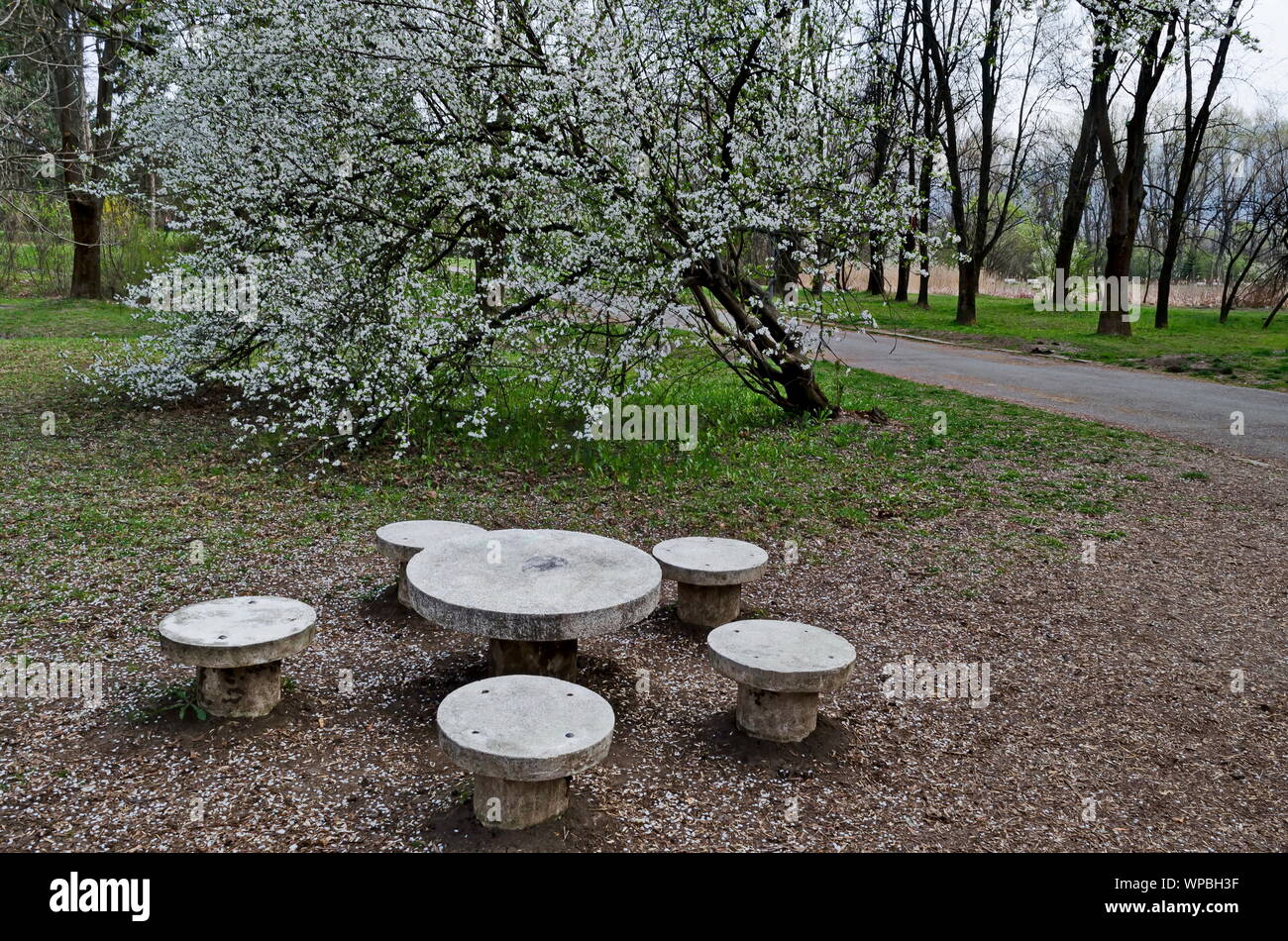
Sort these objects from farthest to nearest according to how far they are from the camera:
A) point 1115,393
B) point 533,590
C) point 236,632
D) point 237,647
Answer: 1. point 1115,393
2. point 533,590
3. point 236,632
4. point 237,647

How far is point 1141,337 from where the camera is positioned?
63.5 ft

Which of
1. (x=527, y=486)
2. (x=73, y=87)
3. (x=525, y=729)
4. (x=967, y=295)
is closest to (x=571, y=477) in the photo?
(x=527, y=486)

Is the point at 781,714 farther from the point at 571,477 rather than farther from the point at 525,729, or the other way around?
the point at 571,477

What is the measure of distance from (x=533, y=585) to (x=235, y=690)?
1.33 metres

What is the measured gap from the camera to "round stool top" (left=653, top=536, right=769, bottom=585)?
489cm

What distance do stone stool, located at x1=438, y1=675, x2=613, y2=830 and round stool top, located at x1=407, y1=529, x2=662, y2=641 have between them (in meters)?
0.40

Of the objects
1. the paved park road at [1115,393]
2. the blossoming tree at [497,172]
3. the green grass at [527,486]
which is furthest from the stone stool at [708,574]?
the paved park road at [1115,393]

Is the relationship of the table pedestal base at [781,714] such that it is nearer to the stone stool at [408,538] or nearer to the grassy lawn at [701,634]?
the grassy lawn at [701,634]

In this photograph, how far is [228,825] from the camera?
3.12 m

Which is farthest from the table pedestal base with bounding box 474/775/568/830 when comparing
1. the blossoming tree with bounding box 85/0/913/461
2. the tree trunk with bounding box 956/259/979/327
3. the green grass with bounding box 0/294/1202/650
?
the tree trunk with bounding box 956/259/979/327

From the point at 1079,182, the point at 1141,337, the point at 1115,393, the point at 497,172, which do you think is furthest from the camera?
the point at 1079,182

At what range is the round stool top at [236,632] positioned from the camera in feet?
11.9

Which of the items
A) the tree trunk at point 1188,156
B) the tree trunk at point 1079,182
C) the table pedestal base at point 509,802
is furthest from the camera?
the tree trunk at point 1079,182

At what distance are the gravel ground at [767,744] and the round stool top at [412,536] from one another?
0.38m
